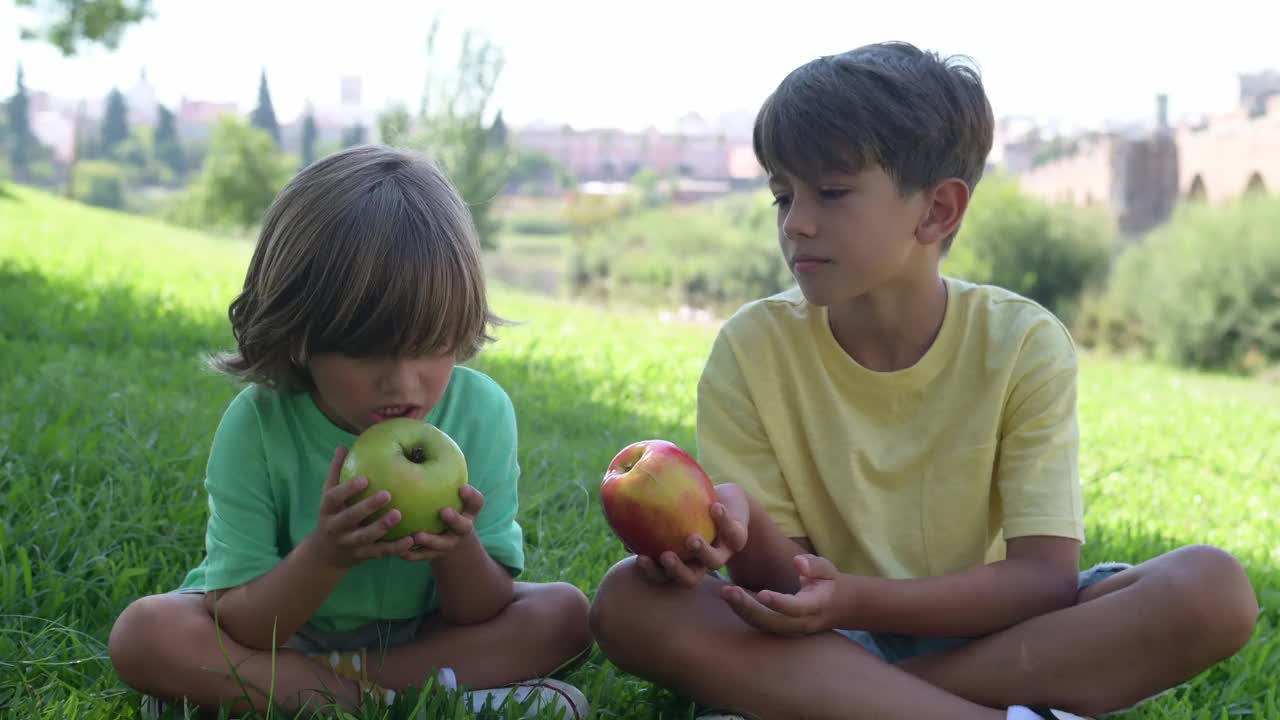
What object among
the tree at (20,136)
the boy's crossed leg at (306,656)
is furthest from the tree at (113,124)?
the boy's crossed leg at (306,656)

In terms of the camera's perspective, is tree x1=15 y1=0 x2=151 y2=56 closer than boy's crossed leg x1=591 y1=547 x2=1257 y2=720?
No

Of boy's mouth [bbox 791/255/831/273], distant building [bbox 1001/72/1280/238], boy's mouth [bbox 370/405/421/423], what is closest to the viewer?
boy's mouth [bbox 370/405/421/423]

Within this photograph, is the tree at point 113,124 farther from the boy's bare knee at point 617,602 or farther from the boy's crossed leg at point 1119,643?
the boy's crossed leg at point 1119,643

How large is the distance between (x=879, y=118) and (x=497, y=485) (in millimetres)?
1012

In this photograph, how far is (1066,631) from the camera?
209 cm

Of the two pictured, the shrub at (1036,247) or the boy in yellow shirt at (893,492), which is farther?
the shrub at (1036,247)

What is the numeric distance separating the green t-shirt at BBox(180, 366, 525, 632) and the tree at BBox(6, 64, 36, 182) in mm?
61206

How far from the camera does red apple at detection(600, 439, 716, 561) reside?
1.96 m

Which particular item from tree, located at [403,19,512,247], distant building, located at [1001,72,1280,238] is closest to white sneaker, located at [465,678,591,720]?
distant building, located at [1001,72,1280,238]

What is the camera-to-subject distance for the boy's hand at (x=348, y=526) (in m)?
1.81

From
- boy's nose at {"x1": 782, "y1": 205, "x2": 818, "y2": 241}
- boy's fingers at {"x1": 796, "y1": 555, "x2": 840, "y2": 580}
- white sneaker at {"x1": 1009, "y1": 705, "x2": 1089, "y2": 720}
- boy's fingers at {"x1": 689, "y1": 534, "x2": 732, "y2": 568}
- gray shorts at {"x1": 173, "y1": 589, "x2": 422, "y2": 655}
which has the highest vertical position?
boy's nose at {"x1": 782, "y1": 205, "x2": 818, "y2": 241}

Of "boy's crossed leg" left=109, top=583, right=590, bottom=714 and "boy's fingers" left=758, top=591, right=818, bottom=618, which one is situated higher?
"boy's fingers" left=758, top=591, right=818, bottom=618

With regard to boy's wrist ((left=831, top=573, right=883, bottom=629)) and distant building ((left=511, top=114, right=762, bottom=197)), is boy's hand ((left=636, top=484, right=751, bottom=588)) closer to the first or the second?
boy's wrist ((left=831, top=573, right=883, bottom=629))

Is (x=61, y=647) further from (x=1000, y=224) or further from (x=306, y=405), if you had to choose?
(x=1000, y=224)
